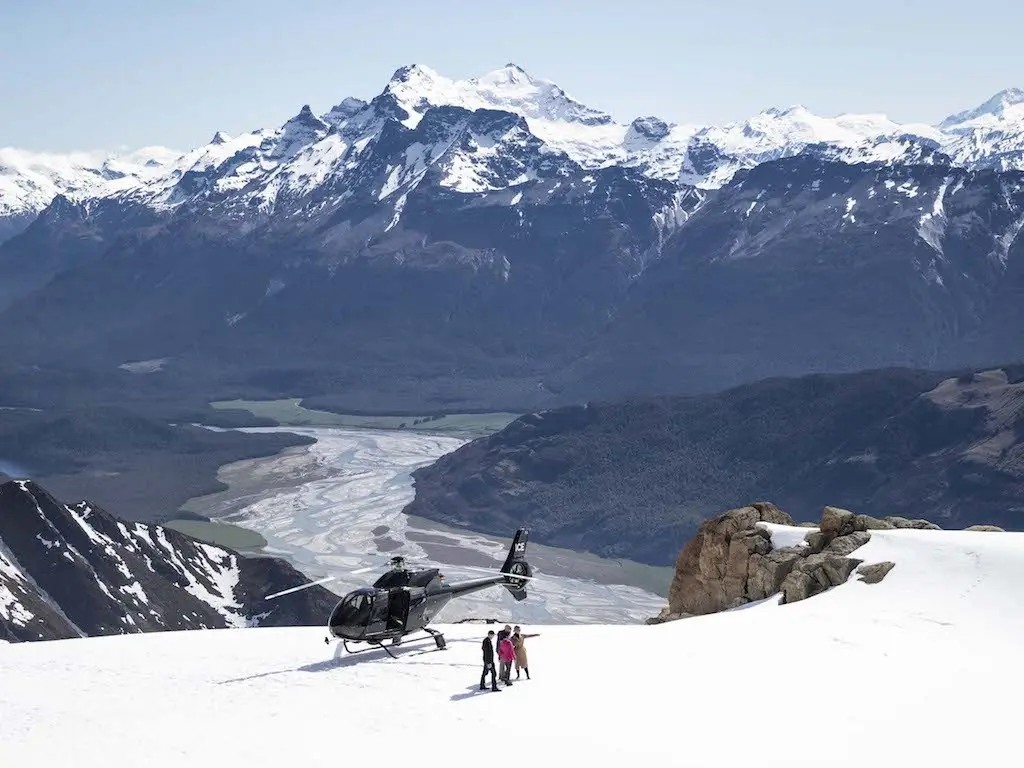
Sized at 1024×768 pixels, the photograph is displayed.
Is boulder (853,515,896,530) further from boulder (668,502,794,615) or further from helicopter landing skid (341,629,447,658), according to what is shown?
helicopter landing skid (341,629,447,658)

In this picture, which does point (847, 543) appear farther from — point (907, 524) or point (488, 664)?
point (488, 664)

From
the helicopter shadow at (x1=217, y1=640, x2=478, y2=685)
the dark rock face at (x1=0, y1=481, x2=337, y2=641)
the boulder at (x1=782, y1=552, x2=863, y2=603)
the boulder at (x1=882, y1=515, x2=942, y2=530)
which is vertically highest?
the boulder at (x1=882, y1=515, x2=942, y2=530)

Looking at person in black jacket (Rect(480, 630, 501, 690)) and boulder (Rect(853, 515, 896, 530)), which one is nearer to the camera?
person in black jacket (Rect(480, 630, 501, 690))

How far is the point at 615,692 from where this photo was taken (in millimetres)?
47406

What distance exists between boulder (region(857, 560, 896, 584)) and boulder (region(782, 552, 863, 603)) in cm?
111

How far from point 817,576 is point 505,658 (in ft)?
67.7

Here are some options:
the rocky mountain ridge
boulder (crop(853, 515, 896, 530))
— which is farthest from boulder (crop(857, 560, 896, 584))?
boulder (crop(853, 515, 896, 530))

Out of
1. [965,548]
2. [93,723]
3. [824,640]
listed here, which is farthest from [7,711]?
[965,548]

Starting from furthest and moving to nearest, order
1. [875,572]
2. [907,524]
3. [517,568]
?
[907,524], [517,568], [875,572]

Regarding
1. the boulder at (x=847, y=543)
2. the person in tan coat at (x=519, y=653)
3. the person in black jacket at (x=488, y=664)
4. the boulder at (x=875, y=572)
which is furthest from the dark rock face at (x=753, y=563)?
the person in black jacket at (x=488, y=664)

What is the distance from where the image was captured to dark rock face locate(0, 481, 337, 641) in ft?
518

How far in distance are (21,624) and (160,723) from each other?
95600 mm

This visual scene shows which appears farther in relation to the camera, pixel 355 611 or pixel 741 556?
pixel 741 556

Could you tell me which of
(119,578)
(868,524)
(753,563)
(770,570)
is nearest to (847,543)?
(868,524)
